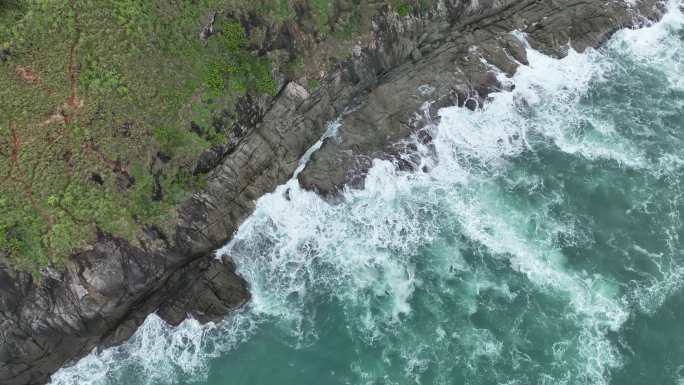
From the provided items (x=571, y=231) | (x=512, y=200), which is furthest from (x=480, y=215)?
(x=571, y=231)

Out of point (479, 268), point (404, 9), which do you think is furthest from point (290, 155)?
point (479, 268)

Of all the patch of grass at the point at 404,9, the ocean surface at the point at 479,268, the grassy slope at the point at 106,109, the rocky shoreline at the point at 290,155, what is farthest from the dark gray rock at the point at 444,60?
the grassy slope at the point at 106,109

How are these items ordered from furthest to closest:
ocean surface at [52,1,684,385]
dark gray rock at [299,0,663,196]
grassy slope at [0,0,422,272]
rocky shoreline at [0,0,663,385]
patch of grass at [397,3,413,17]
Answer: patch of grass at [397,3,413,17]
dark gray rock at [299,0,663,196]
ocean surface at [52,1,684,385]
grassy slope at [0,0,422,272]
rocky shoreline at [0,0,663,385]

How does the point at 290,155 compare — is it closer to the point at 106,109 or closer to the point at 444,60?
the point at 106,109

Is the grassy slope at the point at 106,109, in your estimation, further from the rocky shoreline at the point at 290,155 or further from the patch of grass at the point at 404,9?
the patch of grass at the point at 404,9

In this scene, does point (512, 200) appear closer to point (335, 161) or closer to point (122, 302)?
point (335, 161)

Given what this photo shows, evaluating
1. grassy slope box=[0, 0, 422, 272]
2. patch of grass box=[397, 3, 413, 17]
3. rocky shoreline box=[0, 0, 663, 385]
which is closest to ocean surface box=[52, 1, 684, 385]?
rocky shoreline box=[0, 0, 663, 385]

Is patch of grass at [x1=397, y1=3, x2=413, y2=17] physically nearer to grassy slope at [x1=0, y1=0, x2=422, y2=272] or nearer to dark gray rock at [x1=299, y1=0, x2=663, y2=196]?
dark gray rock at [x1=299, y1=0, x2=663, y2=196]
